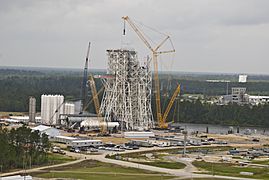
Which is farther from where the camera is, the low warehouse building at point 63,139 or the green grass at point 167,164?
the low warehouse building at point 63,139

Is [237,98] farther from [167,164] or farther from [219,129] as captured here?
[167,164]

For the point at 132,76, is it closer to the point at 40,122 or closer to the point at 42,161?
the point at 40,122

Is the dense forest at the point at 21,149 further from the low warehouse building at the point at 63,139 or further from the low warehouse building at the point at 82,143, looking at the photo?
the low warehouse building at the point at 63,139

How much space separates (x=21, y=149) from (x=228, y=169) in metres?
20.4

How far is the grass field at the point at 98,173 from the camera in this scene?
50194mm

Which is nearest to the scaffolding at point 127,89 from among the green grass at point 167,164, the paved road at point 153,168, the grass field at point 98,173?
the paved road at point 153,168

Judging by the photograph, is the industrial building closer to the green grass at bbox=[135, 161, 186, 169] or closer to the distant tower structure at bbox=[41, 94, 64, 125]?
the distant tower structure at bbox=[41, 94, 64, 125]

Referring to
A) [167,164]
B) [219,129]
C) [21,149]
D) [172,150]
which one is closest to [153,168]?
[167,164]

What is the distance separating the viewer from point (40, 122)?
105438mm

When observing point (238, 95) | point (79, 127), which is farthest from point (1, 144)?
point (238, 95)

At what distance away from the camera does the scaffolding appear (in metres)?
102

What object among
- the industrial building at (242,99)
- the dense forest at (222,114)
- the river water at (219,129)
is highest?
the industrial building at (242,99)

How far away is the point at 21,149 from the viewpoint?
57.5 metres

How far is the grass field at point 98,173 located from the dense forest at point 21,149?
3461 mm
